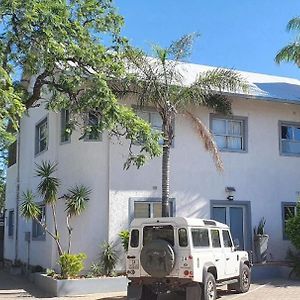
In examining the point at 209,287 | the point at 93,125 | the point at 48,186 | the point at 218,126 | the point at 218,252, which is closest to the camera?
the point at 209,287

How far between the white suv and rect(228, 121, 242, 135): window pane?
24.6 ft

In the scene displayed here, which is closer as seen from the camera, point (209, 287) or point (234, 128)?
point (209, 287)

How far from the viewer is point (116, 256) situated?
16766 mm

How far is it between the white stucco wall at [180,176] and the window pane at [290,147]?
1.20 ft

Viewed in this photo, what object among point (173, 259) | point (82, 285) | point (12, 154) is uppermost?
point (12, 154)

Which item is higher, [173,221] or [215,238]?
[173,221]

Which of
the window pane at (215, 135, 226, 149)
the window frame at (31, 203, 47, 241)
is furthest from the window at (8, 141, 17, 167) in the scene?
the window pane at (215, 135, 226, 149)

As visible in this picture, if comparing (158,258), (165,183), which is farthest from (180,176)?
(158,258)

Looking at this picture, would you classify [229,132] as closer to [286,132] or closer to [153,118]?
[286,132]

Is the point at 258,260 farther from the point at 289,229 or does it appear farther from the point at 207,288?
the point at 207,288

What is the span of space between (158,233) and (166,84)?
5563 millimetres

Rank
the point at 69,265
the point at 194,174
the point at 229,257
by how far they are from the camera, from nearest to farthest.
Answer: the point at 229,257, the point at 69,265, the point at 194,174

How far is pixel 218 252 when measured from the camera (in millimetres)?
13102

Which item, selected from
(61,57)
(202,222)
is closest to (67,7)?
(61,57)
